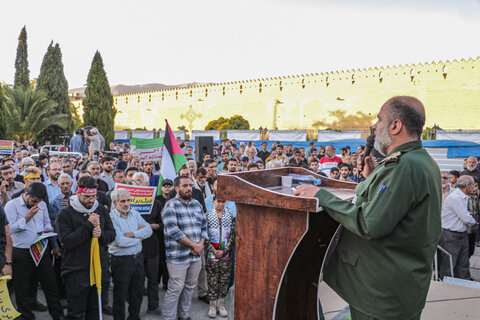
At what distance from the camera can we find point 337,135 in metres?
18.0

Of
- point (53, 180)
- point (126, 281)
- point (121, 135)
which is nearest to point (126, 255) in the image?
point (126, 281)

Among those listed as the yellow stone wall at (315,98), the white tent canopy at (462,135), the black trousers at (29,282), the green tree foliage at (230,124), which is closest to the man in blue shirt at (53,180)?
the black trousers at (29,282)

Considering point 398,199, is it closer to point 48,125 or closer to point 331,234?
point 331,234

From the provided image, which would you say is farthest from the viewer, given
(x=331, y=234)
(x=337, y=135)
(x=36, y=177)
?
(x=337, y=135)

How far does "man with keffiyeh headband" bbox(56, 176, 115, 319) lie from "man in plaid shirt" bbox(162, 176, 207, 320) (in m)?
0.82

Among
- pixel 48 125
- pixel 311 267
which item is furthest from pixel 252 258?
pixel 48 125

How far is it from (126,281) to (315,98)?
37.0 metres

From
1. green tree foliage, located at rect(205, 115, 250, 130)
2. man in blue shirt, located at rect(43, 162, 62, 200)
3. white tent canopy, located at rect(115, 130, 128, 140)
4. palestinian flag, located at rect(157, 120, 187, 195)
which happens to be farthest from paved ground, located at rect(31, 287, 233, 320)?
green tree foliage, located at rect(205, 115, 250, 130)

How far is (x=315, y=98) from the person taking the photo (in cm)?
3956

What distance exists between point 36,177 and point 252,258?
519cm

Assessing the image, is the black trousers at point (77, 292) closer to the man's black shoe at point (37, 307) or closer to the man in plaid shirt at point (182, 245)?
the man in plaid shirt at point (182, 245)

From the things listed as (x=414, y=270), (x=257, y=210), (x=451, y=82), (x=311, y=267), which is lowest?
(x=311, y=267)

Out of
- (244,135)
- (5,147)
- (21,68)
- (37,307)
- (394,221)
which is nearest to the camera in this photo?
(394,221)

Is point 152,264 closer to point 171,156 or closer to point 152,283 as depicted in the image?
point 152,283
